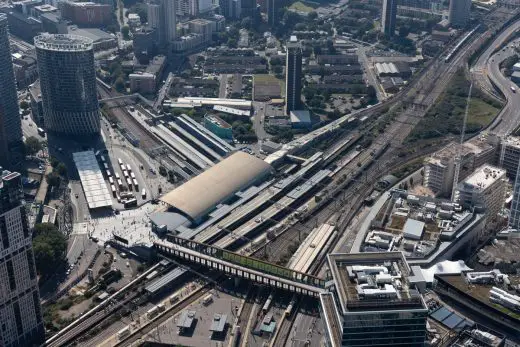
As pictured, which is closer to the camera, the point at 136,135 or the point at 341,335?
the point at 341,335

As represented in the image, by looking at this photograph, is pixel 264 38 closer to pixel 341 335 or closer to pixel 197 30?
pixel 197 30

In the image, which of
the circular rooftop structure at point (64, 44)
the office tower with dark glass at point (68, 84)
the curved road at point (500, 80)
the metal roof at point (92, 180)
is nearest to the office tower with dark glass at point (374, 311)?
the metal roof at point (92, 180)

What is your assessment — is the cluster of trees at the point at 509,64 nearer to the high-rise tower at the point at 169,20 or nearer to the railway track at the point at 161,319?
the high-rise tower at the point at 169,20

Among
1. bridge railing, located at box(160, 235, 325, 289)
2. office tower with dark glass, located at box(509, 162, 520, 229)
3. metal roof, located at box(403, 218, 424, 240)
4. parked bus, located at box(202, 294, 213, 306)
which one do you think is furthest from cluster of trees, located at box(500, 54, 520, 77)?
parked bus, located at box(202, 294, 213, 306)

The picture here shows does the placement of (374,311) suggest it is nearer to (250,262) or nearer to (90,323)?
(250,262)

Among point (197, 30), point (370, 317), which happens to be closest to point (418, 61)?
point (197, 30)
